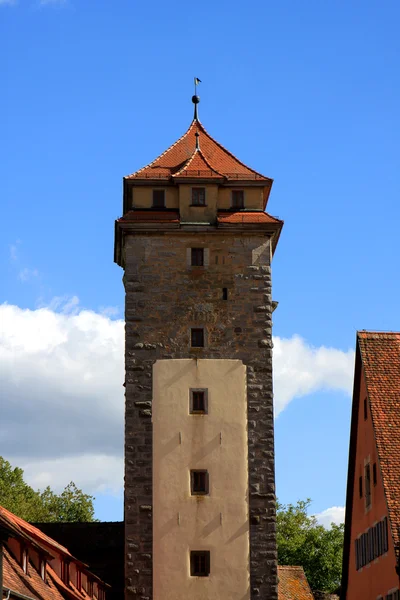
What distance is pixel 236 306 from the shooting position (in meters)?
39.4

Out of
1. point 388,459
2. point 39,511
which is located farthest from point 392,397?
point 39,511

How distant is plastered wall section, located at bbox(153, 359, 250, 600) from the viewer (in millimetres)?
36750

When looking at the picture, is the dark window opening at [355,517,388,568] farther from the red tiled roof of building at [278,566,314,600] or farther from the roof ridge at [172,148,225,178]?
the red tiled roof of building at [278,566,314,600]

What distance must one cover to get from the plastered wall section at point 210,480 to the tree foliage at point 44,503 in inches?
1304

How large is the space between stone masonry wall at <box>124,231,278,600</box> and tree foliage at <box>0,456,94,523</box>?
3289cm

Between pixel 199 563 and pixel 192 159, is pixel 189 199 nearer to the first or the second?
pixel 192 159

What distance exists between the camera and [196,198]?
40844mm

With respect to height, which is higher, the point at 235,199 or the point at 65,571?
the point at 235,199

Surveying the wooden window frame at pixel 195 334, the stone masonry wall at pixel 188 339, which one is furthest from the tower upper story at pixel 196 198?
the wooden window frame at pixel 195 334

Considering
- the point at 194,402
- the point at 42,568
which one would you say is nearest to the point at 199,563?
the point at 42,568

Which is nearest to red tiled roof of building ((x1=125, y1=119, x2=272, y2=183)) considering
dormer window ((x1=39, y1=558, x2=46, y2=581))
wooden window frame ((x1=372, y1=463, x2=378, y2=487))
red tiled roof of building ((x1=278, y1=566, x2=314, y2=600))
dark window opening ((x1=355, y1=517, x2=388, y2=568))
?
wooden window frame ((x1=372, y1=463, x2=378, y2=487))

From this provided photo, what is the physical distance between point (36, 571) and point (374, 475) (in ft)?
33.9

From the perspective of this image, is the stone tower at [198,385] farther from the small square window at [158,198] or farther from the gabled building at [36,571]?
the gabled building at [36,571]

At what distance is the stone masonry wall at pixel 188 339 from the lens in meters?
37.1
